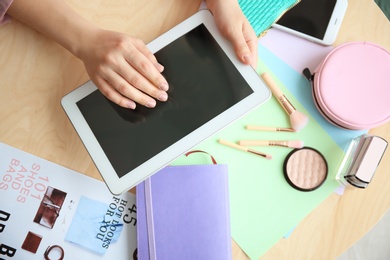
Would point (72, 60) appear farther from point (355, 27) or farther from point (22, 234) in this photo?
point (355, 27)

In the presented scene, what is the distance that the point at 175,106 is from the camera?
53cm

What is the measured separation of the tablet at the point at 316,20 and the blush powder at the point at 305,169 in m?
0.20

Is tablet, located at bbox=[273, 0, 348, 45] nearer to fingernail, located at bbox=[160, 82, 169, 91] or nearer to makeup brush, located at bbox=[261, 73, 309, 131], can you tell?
makeup brush, located at bbox=[261, 73, 309, 131]

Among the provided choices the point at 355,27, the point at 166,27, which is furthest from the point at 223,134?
the point at 355,27

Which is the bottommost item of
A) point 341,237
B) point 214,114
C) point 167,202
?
point 341,237

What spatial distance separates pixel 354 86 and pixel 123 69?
386 mm

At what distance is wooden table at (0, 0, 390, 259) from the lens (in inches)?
23.4

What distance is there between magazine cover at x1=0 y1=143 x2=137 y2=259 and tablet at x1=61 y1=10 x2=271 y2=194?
8 centimetres

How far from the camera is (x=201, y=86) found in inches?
21.1

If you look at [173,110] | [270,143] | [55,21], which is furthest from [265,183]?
[55,21]

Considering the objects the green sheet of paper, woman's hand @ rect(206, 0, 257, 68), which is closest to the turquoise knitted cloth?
woman's hand @ rect(206, 0, 257, 68)

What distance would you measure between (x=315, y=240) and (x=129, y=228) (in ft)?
1.01

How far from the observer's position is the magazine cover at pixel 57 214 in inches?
22.2

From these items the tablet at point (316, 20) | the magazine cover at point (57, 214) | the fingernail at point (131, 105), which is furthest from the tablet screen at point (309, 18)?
the magazine cover at point (57, 214)
